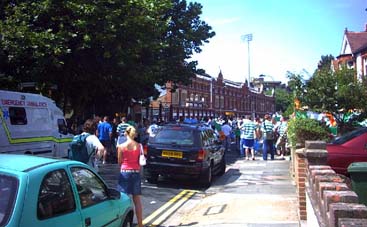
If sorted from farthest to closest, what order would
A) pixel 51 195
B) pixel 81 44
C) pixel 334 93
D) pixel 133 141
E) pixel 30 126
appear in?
pixel 81 44 < pixel 30 126 < pixel 334 93 < pixel 133 141 < pixel 51 195

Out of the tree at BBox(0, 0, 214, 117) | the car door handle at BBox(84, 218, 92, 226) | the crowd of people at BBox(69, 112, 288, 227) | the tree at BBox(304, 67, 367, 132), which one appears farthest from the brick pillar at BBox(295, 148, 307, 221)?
the tree at BBox(0, 0, 214, 117)

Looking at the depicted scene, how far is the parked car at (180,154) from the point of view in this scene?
1256cm

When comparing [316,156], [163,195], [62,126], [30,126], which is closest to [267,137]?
[62,126]

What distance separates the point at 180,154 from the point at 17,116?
5896 millimetres

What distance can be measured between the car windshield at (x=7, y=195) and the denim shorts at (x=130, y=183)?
3939 mm

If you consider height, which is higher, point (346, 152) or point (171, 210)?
point (346, 152)

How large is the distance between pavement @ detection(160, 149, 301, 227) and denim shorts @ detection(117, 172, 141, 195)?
977 mm

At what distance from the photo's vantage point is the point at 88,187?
17.9 ft

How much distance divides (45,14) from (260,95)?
3683 inches

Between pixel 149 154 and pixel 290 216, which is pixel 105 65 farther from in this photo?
pixel 290 216

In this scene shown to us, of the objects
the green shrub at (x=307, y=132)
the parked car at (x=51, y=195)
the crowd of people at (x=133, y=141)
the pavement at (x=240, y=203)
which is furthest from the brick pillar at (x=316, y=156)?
the green shrub at (x=307, y=132)

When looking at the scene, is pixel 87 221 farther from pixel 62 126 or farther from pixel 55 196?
pixel 62 126

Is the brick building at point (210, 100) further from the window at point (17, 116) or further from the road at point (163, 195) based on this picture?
the road at point (163, 195)

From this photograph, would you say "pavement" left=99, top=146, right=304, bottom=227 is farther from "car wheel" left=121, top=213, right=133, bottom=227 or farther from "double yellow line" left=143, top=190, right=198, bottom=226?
"car wheel" left=121, top=213, right=133, bottom=227
